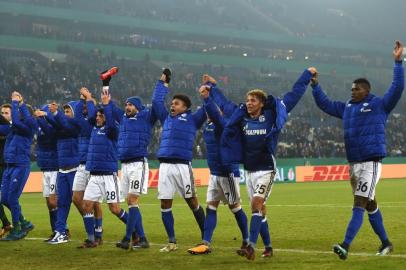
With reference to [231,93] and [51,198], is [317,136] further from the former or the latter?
[51,198]

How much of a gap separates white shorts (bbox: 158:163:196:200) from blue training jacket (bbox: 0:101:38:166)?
362 cm

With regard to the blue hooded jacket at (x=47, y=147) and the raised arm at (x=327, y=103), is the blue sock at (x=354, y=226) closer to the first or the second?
the raised arm at (x=327, y=103)

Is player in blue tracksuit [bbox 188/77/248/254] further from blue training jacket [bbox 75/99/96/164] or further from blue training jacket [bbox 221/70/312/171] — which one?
blue training jacket [bbox 75/99/96/164]

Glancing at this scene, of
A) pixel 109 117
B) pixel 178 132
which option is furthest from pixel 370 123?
pixel 109 117

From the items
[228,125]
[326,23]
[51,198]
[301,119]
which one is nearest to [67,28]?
[301,119]

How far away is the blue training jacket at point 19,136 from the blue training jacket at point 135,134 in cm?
248

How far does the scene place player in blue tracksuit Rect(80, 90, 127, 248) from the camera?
36.8 ft

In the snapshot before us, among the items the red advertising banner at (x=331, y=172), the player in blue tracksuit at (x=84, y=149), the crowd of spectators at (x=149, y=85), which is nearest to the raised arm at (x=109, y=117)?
the player in blue tracksuit at (x=84, y=149)

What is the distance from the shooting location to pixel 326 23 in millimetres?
74125

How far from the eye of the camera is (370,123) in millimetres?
9258

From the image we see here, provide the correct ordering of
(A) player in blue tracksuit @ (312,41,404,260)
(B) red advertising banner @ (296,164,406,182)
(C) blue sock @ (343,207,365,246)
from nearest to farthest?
1. (C) blue sock @ (343,207,365,246)
2. (A) player in blue tracksuit @ (312,41,404,260)
3. (B) red advertising banner @ (296,164,406,182)

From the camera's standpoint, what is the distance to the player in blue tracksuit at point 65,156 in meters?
12.1

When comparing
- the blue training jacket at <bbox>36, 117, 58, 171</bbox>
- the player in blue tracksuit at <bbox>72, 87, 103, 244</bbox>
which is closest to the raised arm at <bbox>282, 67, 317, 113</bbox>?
the player in blue tracksuit at <bbox>72, 87, 103, 244</bbox>

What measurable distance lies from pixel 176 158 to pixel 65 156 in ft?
9.40
